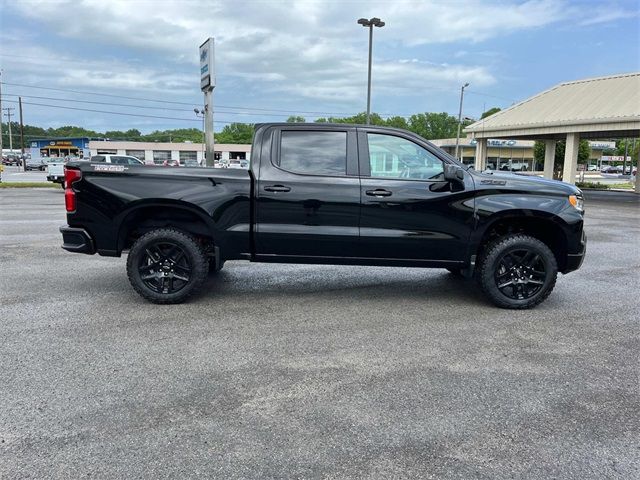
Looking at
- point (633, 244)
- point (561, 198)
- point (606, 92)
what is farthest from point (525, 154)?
point (561, 198)

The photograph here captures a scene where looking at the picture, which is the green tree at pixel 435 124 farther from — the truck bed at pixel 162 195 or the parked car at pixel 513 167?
the truck bed at pixel 162 195

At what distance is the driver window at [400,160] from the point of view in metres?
5.53

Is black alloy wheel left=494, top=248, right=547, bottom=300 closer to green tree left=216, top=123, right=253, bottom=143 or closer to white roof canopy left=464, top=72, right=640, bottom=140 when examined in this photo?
white roof canopy left=464, top=72, right=640, bottom=140

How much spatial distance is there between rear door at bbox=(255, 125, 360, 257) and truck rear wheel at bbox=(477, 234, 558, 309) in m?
1.49

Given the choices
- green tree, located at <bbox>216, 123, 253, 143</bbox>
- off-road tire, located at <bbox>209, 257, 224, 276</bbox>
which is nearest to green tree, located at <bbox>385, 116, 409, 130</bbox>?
green tree, located at <bbox>216, 123, 253, 143</bbox>

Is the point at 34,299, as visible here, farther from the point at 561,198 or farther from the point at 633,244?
the point at 633,244

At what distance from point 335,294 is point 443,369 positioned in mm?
2294

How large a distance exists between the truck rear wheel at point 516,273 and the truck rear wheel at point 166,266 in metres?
3.09

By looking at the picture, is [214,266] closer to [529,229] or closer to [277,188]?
[277,188]

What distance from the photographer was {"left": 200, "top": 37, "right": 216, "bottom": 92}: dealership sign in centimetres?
1675

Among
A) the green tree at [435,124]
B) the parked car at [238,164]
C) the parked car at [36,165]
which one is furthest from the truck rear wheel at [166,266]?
the green tree at [435,124]

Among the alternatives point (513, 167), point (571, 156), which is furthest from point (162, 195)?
point (513, 167)

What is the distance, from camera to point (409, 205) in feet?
17.8

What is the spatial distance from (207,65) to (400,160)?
43.9ft
